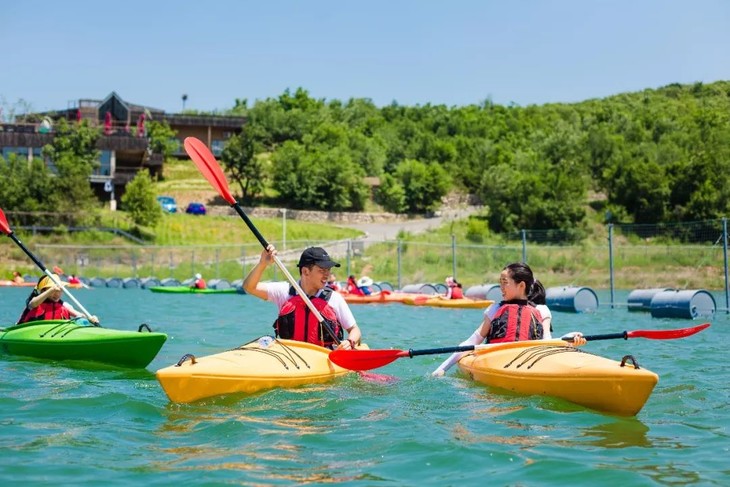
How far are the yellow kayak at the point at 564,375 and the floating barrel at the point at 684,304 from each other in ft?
30.5

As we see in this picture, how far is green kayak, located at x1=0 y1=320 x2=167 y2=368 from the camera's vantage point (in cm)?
872

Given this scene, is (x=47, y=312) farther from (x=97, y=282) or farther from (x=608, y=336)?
(x=97, y=282)

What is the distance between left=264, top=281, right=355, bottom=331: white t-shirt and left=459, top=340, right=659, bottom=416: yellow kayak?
3.69 feet

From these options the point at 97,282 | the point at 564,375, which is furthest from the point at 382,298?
the point at 97,282

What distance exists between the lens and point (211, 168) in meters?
8.51

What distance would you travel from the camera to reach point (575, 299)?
1797 centimetres

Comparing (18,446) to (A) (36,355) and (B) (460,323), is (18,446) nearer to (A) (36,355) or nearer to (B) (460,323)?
(A) (36,355)

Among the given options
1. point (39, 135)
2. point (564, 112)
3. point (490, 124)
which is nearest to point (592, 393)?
point (39, 135)

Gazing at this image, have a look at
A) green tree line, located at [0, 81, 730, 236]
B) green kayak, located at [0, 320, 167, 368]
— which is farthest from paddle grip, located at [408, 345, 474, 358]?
green tree line, located at [0, 81, 730, 236]

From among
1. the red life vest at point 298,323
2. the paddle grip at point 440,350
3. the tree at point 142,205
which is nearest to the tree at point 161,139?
the tree at point 142,205

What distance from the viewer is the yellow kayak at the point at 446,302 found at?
773 inches

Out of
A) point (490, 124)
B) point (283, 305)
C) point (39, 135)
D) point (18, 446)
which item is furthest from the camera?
point (490, 124)

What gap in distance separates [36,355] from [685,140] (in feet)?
193

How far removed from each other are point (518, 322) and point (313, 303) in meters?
1.80
